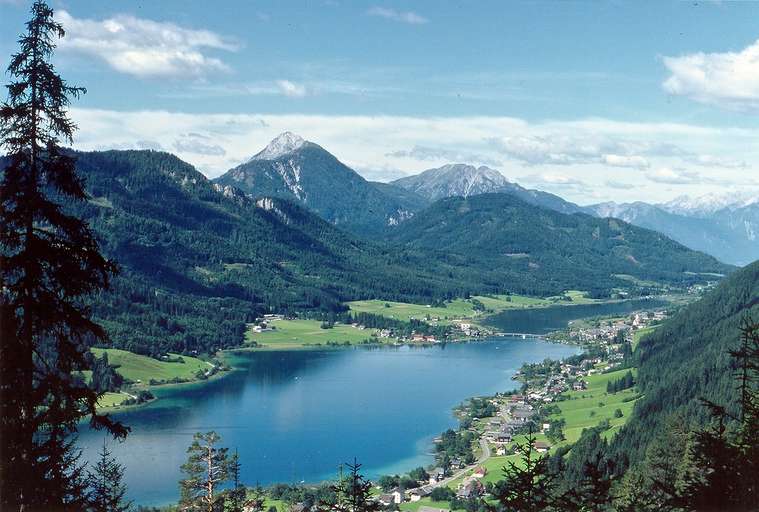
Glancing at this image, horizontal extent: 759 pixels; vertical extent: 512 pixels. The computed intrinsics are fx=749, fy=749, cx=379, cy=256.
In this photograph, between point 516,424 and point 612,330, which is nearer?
point 516,424

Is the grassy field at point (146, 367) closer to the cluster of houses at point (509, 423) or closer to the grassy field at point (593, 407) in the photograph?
the cluster of houses at point (509, 423)

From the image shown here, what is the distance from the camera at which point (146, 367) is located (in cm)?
9969

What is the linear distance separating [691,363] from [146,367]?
220 feet

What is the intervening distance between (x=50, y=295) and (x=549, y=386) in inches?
3230

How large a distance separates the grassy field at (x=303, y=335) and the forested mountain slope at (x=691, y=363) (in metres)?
53.9

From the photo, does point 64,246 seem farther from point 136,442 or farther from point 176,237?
point 176,237

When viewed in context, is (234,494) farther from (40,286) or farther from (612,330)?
(612,330)

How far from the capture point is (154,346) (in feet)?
368

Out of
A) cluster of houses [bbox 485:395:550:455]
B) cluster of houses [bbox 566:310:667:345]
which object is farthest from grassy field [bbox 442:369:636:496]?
cluster of houses [bbox 566:310:667:345]

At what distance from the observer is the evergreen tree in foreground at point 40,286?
9062mm

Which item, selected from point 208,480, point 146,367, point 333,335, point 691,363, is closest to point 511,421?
point 691,363

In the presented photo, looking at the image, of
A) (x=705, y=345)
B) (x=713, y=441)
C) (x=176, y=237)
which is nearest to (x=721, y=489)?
(x=713, y=441)

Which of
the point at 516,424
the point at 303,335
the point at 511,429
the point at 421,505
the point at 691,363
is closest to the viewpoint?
the point at 421,505

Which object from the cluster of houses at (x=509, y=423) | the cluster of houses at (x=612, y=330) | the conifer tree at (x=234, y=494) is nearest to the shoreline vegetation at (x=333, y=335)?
the cluster of houses at (x=612, y=330)
